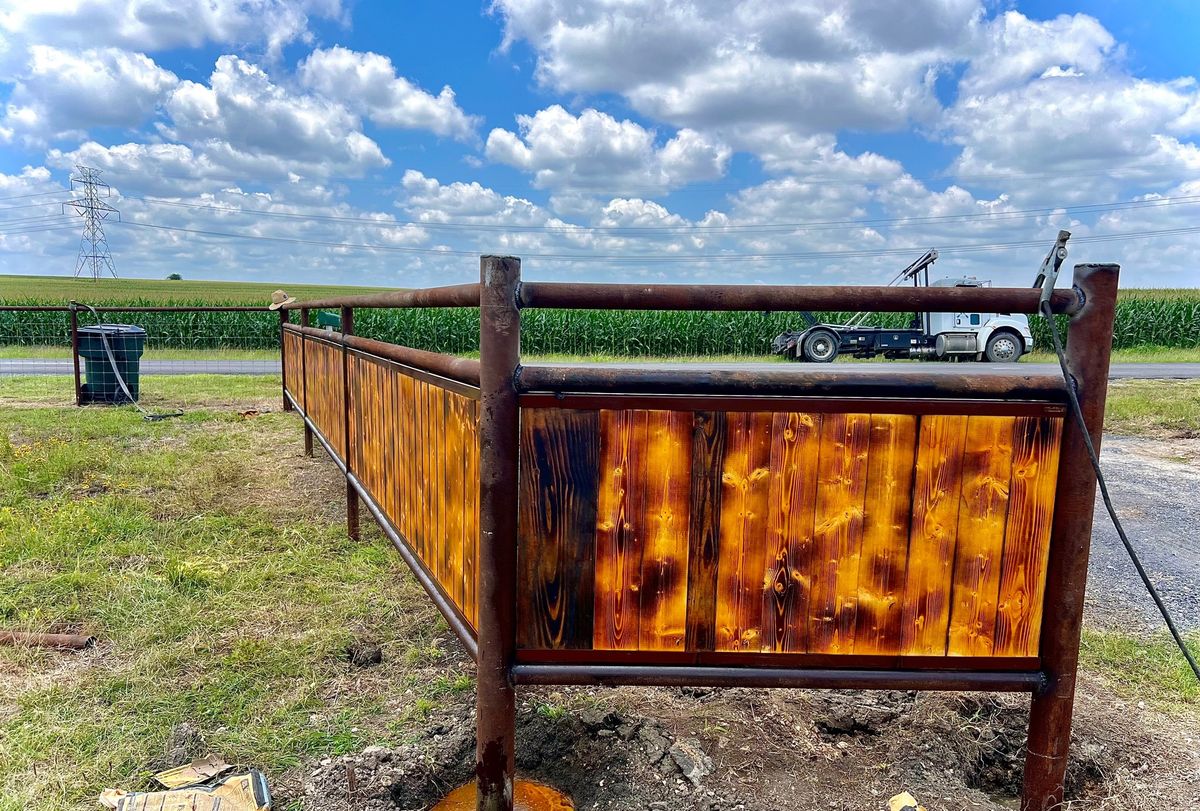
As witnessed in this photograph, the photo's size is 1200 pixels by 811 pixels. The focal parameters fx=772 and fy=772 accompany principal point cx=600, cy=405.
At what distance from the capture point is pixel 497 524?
6.48ft

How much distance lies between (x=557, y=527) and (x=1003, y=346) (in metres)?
22.4

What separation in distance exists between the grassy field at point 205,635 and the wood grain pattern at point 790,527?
1123mm

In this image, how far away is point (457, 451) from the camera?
89.7 inches

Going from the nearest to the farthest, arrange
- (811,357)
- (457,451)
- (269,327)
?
(457,451), (811,357), (269,327)

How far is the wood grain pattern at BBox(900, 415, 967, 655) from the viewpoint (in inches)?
76.9

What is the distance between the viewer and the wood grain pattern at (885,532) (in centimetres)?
195

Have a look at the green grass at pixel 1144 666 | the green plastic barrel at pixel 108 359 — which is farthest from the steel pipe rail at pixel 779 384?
the green plastic barrel at pixel 108 359

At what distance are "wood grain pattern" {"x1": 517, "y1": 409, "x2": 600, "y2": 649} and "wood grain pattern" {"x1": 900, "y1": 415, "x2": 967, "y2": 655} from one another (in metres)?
0.83

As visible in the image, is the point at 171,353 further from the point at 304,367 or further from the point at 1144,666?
the point at 1144,666

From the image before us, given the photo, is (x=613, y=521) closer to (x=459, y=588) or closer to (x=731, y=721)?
(x=459, y=588)

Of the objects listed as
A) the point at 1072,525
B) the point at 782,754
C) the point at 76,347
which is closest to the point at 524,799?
the point at 782,754

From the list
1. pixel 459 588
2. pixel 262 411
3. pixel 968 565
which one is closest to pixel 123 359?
pixel 262 411

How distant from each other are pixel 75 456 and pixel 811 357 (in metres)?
17.3

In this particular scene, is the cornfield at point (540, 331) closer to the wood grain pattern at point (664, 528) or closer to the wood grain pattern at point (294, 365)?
the wood grain pattern at point (294, 365)
